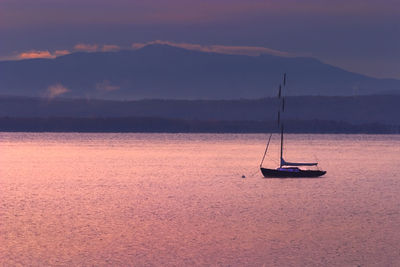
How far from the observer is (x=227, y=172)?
97.8 m

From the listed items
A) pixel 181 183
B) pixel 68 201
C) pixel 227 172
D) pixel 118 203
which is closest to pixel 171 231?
pixel 118 203

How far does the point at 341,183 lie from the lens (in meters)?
80.2

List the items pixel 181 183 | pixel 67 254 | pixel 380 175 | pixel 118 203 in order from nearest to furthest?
1. pixel 67 254
2. pixel 118 203
3. pixel 181 183
4. pixel 380 175

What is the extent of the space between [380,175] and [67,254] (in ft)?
238

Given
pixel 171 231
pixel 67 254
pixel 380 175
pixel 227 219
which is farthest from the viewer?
pixel 380 175

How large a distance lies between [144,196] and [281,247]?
1131 inches

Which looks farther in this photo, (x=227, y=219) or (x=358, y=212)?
(x=358, y=212)

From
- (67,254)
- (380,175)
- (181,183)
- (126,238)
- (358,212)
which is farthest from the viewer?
(380,175)

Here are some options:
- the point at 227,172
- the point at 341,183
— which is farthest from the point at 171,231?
the point at 227,172

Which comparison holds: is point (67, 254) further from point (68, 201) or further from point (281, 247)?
point (68, 201)

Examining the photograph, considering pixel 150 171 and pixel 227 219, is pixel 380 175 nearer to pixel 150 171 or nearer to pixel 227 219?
pixel 150 171

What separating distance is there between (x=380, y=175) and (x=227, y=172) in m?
23.4

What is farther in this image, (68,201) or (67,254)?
(68,201)

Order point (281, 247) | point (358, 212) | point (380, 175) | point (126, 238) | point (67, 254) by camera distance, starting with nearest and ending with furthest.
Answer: point (67, 254)
point (281, 247)
point (126, 238)
point (358, 212)
point (380, 175)
